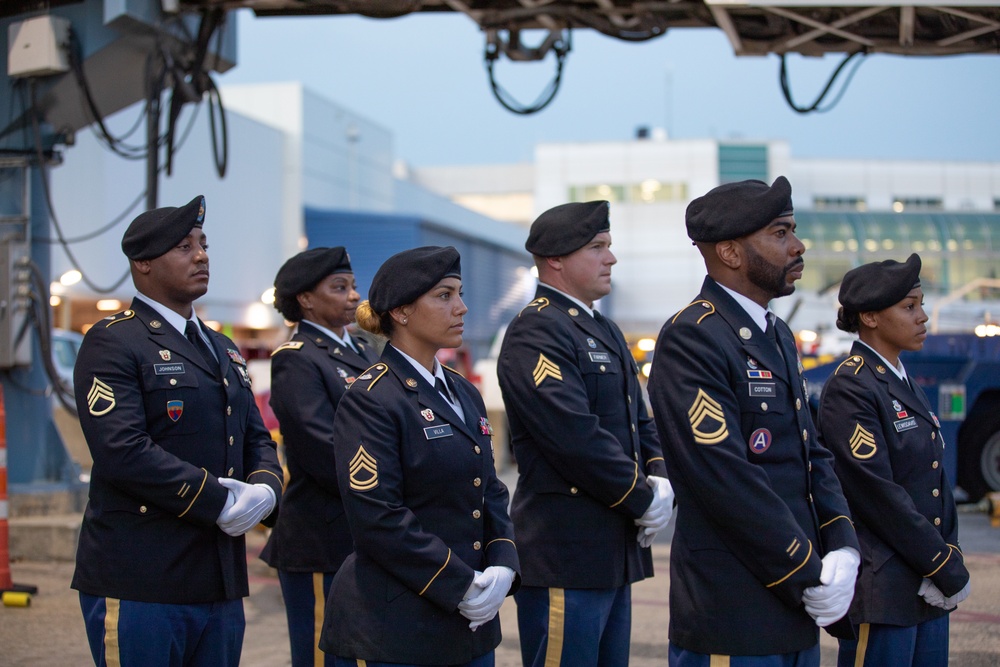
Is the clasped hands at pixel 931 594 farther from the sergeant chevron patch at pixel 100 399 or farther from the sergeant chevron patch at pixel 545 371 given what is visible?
the sergeant chevron patch at pixel 100 399

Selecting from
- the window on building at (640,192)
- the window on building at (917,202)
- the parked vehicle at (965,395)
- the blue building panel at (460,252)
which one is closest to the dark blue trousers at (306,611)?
the parked vehicle at (965,395)

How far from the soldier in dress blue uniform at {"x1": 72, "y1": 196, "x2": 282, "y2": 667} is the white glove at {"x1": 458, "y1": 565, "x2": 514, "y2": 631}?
3.20 feet

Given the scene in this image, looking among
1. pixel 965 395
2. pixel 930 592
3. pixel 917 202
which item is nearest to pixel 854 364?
pixel 930 592

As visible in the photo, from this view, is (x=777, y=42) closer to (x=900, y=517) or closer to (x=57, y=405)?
(x=900, y=517)

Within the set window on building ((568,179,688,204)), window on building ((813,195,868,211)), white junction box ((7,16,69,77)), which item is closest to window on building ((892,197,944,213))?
window on building ((813,195,868,211))

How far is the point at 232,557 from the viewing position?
4188mm

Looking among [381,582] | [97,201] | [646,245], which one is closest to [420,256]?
[381,582]

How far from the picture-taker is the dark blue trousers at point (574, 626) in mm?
4422

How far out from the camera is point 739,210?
11.9 ft

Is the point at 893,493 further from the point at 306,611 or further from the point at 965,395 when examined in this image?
the point at 965,395

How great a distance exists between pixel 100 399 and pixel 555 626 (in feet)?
6.07

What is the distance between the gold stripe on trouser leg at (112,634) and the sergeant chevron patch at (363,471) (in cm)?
103

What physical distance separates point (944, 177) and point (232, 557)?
54659 mm

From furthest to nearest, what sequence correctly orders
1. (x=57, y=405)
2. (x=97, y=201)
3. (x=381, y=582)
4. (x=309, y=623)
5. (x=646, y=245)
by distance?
(x=646, y=245) < (x=97, y=201) < (x=57, y=405) < (x=309, y=623) < (x=381, y=582)
